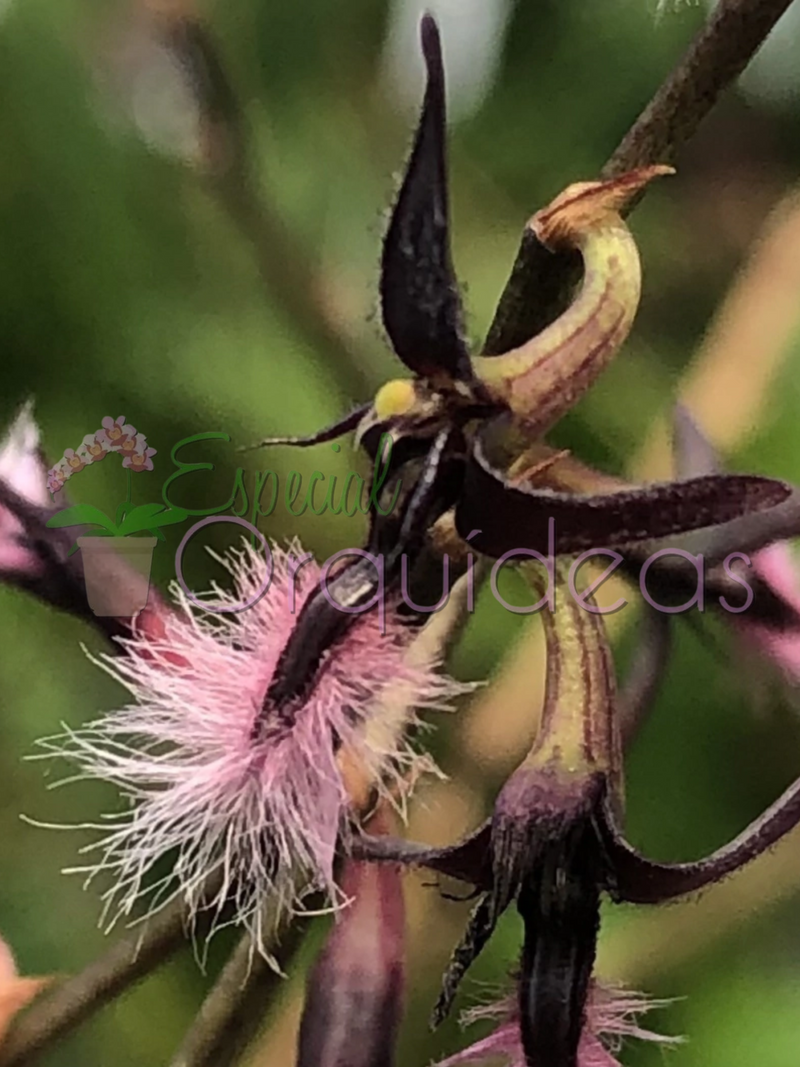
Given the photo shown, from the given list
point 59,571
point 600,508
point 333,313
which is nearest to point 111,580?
point 59,571

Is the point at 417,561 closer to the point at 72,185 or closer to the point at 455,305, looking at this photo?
the point at 455,305

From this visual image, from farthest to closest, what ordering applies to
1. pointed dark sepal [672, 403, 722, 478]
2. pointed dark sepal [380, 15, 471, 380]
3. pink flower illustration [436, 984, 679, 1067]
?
pointed dark sepal [672, 403, 722, 478], pink flower illustration [436, 984, 679, 1067], pointed dark sepal [380, 15, 471, 380]

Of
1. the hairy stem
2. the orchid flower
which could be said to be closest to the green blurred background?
the hairy stem

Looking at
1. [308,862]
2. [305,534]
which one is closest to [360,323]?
[305,534]

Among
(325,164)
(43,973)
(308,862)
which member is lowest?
(43,973)

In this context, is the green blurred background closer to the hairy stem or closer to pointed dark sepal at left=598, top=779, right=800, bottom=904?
the hairy stem

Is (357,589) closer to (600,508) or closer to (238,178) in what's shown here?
(600,508)
